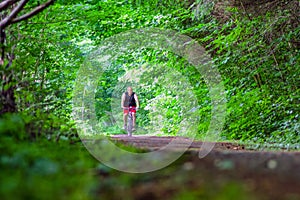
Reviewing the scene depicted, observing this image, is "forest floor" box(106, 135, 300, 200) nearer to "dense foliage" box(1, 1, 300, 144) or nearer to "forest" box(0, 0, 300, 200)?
"forest" box(0, 0, 300, 200)

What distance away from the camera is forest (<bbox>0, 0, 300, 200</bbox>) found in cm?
242

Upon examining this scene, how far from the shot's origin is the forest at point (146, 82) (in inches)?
95.1

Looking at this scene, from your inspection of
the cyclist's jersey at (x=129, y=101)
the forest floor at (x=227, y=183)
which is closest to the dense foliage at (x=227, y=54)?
the cyclist's jersey at (x=129, y=101)

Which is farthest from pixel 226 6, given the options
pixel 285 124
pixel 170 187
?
pixel 170 187

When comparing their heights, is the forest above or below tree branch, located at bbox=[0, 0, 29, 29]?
below

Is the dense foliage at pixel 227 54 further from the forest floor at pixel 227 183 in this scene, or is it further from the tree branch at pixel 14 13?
the forest floor at pixel 227 183

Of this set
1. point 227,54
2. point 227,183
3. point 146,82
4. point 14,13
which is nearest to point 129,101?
point 227,54

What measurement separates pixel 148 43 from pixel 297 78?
23.0 ft

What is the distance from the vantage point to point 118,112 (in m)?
24.5

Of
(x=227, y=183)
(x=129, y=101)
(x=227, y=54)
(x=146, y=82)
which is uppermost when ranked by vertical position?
(x=227, y=183)

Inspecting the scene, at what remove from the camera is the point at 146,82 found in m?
21.6

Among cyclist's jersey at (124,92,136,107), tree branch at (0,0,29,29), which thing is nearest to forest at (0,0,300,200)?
tree branch at (0,0,29,29)

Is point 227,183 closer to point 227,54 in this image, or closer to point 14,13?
point 14,13

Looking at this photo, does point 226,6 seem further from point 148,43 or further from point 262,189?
point 262,189
